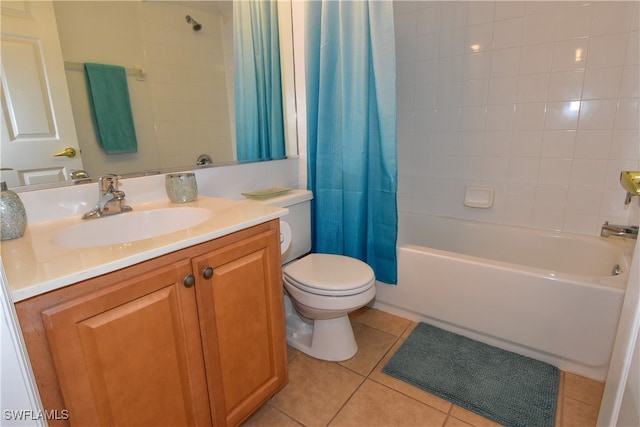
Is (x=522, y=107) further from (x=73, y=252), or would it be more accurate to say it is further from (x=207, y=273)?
(x=73, y=252)

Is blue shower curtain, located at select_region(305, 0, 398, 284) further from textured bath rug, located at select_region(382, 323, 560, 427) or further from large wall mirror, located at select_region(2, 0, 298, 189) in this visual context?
textured bath rug, located at select_region(382, 323, 560, 427)

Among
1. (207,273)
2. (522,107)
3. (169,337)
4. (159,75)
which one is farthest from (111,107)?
(522,107)

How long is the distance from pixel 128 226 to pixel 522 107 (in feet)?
7.13

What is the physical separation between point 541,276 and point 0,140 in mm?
2121

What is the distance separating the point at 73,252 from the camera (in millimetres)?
806

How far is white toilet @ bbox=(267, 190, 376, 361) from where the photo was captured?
1.46 meters

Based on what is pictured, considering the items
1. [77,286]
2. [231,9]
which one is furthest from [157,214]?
[231,9]

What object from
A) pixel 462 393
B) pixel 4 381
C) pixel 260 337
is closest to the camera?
pixel 4 381

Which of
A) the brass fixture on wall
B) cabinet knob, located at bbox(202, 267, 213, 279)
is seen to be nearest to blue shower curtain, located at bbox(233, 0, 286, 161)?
cabinet knob, located at bbox(202, 267, 213, 279)

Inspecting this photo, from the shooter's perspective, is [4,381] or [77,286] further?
[77,286]

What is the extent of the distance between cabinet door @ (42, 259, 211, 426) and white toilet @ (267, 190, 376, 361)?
1.85ft

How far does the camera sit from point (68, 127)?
1232mm

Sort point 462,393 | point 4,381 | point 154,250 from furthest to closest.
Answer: point 462,393
point 154,250
point 4,381

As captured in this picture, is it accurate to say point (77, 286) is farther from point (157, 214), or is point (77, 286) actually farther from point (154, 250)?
point (157, 214)
